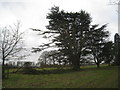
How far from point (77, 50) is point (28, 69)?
9616mm

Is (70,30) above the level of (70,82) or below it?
above

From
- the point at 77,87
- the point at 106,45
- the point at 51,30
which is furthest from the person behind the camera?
the point at 106,45

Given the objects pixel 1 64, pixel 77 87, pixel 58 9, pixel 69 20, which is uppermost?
pixel 58 9

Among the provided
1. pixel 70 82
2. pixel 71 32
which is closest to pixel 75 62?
pixel 71 32

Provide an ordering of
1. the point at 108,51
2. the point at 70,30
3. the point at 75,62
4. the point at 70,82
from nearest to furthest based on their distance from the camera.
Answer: the point at 70,82 < the point at 75,62 < the point at 70,30 < the point at 108,51

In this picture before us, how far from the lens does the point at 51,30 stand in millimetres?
31625

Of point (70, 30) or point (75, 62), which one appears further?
point (70, 30)

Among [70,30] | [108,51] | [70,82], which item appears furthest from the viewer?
[108,51]

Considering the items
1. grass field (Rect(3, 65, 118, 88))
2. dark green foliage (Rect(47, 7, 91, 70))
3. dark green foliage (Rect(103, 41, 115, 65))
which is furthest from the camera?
dark green foliage (Rect(103, 41, 115, 65))

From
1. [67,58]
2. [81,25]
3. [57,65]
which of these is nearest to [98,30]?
[81,25]

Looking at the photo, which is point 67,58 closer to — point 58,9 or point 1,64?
point 58,9

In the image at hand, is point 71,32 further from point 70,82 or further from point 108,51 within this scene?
point 70,82

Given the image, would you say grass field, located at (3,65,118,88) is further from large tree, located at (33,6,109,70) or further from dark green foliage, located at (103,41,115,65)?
dark green foliage, located at (103,41,115,65)

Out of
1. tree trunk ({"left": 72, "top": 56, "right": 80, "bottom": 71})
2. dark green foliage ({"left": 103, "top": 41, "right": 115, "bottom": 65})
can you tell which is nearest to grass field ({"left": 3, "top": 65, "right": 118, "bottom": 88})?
tree trunk ({"left": 72, "top": 56, "right": 80, "bottom": 71})
